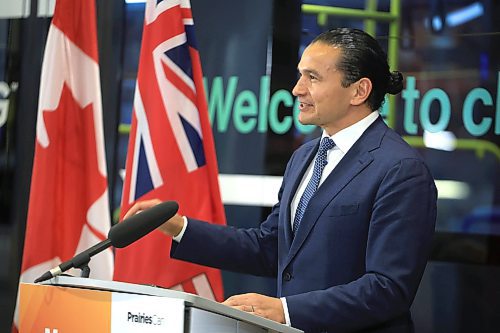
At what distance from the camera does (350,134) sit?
263 cm

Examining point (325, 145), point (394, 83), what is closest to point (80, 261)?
point (325, 145)

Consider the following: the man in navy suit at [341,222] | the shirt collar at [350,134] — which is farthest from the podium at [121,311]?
the shirt collar at [350,134]

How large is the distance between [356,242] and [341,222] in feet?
0.23

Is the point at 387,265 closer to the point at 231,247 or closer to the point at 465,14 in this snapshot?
the point at 231,247

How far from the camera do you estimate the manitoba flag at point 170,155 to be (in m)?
3.67

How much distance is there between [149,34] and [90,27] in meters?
0.40

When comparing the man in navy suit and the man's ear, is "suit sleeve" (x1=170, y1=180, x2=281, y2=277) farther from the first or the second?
the man's ear

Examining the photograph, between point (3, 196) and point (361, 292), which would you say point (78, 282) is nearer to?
point (361, 292)

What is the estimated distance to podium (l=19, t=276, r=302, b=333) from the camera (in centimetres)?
182

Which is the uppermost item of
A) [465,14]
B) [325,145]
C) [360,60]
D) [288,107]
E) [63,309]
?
[465,14]

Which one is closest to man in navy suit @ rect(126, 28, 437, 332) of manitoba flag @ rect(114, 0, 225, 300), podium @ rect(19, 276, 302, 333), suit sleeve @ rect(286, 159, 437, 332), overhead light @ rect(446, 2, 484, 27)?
suit sleeve @ rect(286, 159, 437, 332)

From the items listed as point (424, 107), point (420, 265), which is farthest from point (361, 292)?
point (424, 107)

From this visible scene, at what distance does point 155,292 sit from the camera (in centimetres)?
187

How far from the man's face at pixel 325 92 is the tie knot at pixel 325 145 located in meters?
0.03
